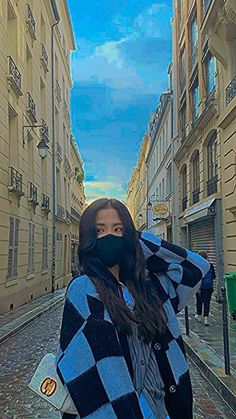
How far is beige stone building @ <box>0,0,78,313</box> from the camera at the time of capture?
14656 mm

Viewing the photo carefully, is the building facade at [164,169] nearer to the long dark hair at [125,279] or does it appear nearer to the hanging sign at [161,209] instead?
the hanging sign at [161,209]

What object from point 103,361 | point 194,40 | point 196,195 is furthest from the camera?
point 194,40

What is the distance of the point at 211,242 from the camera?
17.9 metres

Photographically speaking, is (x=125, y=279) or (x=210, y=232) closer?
(x=125, y=279)

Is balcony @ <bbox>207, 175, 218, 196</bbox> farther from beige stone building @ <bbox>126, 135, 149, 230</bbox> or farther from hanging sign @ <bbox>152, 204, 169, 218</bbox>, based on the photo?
beige stone building @ <bbox>126, 135, 149, 230</bbox>

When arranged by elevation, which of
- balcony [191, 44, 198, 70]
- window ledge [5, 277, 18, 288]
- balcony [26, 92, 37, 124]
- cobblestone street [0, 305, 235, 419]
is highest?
balcony [191, 44, 198, 70]

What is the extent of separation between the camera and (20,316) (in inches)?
533

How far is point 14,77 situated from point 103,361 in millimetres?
15006

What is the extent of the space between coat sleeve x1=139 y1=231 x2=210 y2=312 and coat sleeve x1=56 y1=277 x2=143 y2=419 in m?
0.40

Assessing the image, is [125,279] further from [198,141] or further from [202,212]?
[198,141]

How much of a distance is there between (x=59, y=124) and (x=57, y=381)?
94.1ft

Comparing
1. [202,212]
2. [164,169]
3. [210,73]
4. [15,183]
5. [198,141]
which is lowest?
[202,212]

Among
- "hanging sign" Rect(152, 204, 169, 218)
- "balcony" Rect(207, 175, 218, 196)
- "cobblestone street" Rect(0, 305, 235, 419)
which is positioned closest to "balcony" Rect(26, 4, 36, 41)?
"balcony" Rect(207, 175, 218, 196)

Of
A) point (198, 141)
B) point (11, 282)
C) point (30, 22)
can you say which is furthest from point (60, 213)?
point (11, 282)
